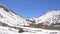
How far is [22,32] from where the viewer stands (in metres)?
24.4

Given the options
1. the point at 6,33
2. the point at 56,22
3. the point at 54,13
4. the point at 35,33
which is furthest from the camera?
the point at 54,13

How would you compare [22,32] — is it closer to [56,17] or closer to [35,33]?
[35,33]

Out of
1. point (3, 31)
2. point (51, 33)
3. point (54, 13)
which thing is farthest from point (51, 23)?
point (3, 31)

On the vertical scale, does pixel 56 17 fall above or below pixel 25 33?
above

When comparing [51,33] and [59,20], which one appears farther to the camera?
[59,20]

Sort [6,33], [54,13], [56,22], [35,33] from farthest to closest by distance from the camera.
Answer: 1. [54,13]
2. [56,22]
3. [35,33]
4. [6,33]

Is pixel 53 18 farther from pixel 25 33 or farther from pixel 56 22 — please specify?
pixel 25 33

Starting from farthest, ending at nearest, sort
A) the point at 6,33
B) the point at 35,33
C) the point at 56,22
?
1. the point at 56,22
2. the point at 35,33
3. the point at 6,33

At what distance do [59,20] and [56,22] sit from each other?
38.3 inches

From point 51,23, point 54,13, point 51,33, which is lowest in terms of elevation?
point 51,33

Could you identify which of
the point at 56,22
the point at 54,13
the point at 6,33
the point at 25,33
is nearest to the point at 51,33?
the point at 25,33

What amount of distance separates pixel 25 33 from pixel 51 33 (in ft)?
12.5

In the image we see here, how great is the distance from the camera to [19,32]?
24.3 metres

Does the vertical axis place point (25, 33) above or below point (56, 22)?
below
